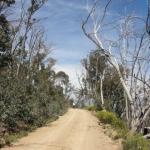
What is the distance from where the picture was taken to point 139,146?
54.1 feet

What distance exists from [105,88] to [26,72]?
940 inches

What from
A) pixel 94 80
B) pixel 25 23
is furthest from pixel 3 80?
pixel 94 80

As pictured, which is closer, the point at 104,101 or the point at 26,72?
the point at 26,72

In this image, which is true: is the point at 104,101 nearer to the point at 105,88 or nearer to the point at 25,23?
the point at 105,88

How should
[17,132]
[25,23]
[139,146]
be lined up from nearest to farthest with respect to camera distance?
[139,146] → [17,132] → [25,23]

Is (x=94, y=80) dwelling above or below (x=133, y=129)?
above

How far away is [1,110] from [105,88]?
48662 mm

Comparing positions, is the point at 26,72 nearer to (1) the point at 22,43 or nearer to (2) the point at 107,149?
(1) the point at 22,43

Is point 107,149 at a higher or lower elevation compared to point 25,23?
lower

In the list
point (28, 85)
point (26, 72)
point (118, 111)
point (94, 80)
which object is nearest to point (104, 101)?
point (118, 111)

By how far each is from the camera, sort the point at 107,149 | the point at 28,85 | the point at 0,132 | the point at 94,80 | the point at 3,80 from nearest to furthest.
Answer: the point at 107,149 < the point at 0,132 < the point at 3,80 < the point at 28,85 < the point at 94,80

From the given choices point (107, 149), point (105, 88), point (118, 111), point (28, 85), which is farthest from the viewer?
point (105, 88)

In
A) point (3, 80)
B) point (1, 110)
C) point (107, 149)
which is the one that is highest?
point (3, 80)

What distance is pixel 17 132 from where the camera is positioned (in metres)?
24.3
